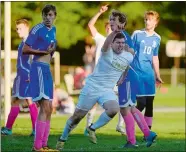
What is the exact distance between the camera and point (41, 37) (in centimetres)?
923

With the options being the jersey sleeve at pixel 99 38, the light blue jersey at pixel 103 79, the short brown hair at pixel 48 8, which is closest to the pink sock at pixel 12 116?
the jersey sleeve at pixel 99 38

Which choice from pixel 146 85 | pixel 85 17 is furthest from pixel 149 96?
pixel 85 17

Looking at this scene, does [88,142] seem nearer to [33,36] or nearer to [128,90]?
[128,90]

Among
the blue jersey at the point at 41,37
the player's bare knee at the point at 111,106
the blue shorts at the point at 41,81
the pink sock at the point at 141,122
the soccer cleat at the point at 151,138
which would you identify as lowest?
the soccer cleat at the point at 151,138

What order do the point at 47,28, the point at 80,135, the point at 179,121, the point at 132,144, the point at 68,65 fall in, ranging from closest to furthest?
1. the point at 47,28
2. the point at 132,144
3. the point at 80,135
4. the point at 179,121
5. the point at 68,65

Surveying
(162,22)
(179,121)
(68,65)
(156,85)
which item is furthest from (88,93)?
(68,65)

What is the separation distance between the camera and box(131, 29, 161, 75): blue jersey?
10.8 m

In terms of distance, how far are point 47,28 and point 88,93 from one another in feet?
2.73

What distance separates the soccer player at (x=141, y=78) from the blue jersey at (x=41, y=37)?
133cm

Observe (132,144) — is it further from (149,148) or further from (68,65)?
(68,65)

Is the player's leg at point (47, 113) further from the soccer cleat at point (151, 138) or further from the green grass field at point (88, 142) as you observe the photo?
the soccer cleat at point (151, 138)

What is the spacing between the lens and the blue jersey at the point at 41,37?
9219mm

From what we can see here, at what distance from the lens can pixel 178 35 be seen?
4450 centimetres

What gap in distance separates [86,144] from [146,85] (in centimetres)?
108
